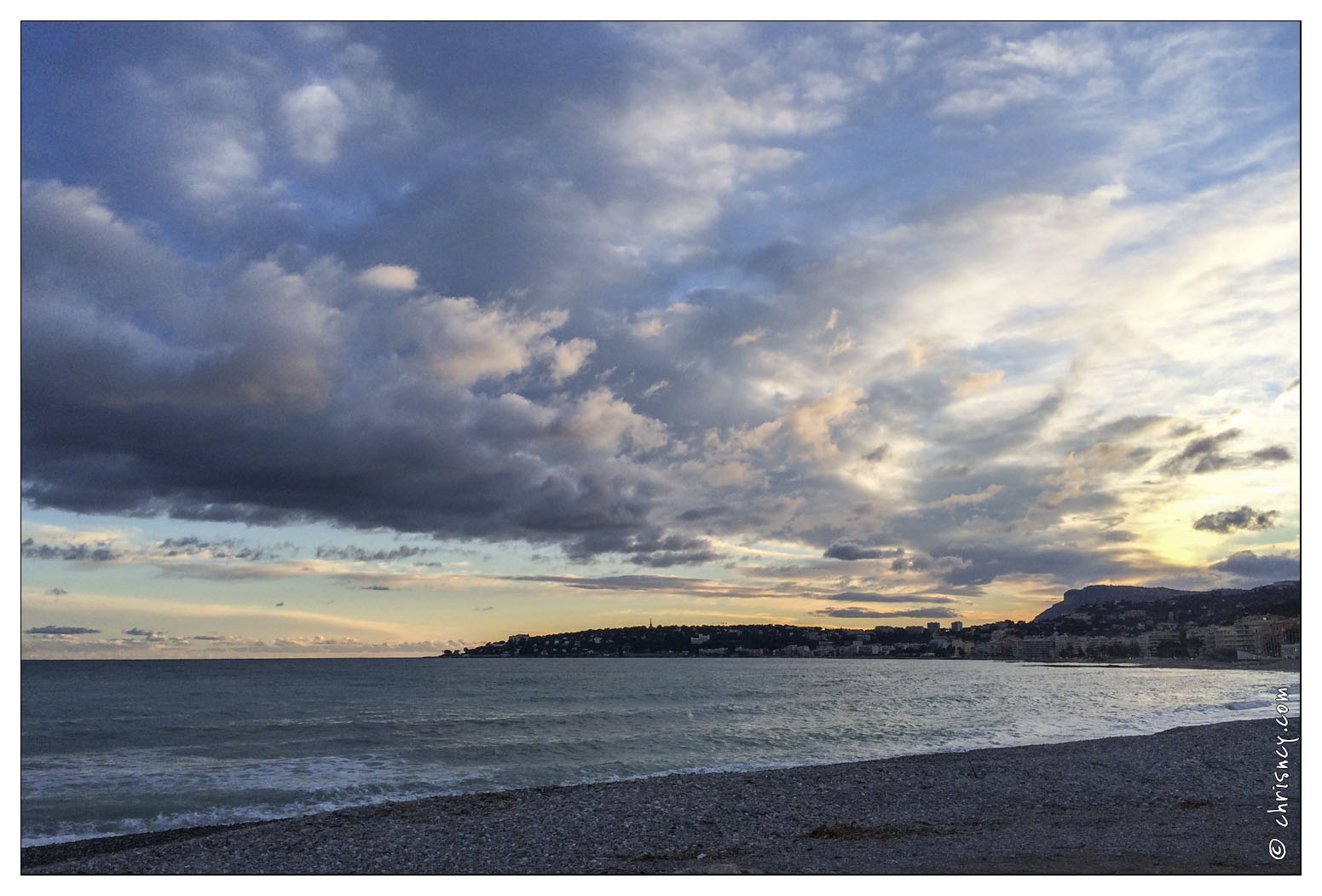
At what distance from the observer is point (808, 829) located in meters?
18.4

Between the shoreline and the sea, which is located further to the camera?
the sea

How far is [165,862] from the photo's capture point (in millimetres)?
16531

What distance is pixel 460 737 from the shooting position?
1710 inches

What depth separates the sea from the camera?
88.3 ft

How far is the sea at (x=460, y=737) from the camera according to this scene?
26.9 m

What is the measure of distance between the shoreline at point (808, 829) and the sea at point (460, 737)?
12.5 ft

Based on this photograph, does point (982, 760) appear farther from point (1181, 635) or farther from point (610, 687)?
point (1181, 635)

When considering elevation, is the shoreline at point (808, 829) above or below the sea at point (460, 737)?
above

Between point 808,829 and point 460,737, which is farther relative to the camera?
point 460,737

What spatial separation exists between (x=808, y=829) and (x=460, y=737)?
30.1 m

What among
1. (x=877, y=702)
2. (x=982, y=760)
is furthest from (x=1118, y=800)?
(x=877, y=702)

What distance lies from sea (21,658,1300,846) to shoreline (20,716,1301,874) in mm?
3800

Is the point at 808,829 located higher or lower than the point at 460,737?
higher
